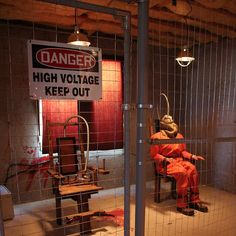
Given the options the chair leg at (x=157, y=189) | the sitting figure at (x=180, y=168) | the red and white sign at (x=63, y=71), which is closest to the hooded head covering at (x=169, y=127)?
the sitting figure at (x=180, y=168)

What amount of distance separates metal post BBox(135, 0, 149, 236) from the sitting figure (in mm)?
1672

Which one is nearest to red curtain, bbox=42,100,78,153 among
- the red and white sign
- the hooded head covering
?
the hooded head covering

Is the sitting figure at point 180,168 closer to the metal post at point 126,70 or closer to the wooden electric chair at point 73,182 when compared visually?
the wooden electric chair at point 73,182

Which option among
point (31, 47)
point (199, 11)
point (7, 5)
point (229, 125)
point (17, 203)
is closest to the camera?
point (31, 47)

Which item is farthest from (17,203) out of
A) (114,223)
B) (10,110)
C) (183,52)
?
(183,52)

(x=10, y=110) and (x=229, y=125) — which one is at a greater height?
(x=10, y=110)

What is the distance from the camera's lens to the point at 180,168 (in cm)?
322

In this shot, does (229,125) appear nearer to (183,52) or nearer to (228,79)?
(228,79)

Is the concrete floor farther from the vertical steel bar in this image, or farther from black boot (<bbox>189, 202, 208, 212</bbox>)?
the vertical steel bar

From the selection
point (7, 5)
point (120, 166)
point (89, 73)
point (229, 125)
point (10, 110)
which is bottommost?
point (120, 166)

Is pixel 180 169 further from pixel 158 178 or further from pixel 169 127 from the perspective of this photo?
pixel 169 127

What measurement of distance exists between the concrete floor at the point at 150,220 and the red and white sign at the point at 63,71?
134 cm

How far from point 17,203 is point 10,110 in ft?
4.26

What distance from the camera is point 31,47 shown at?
1236 millimetres
